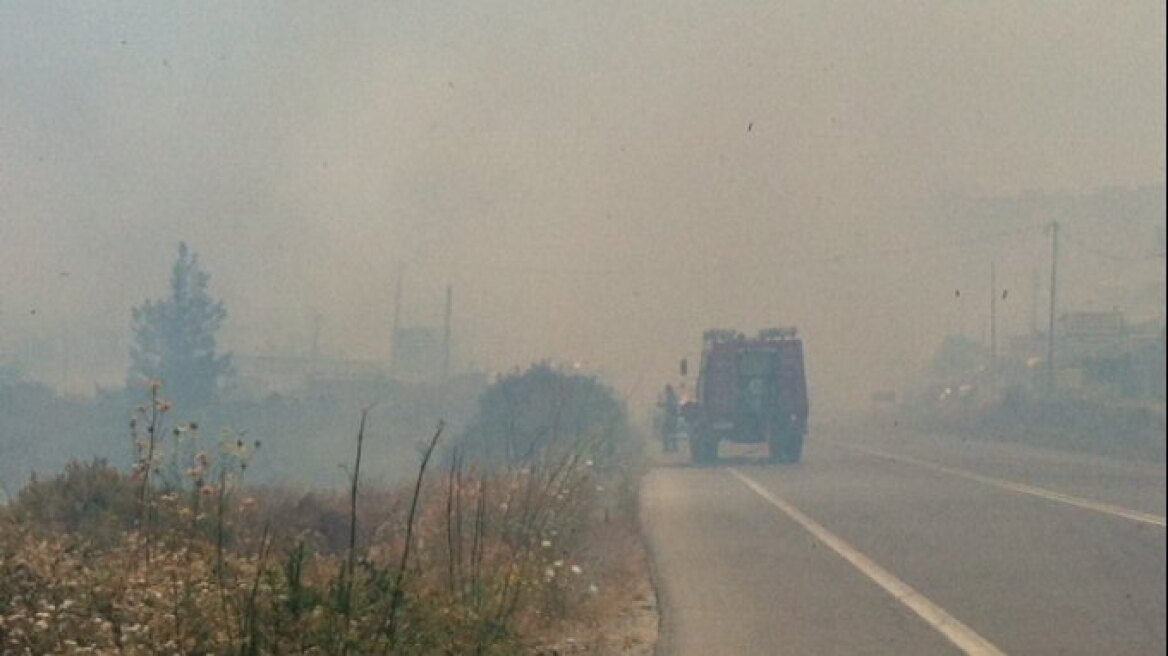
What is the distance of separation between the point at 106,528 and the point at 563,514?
4.85m

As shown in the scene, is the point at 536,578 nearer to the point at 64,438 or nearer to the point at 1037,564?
the point at 1037,564

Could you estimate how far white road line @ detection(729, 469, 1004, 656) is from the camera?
33.5 feet

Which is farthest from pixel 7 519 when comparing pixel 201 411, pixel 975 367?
pixel 975 367

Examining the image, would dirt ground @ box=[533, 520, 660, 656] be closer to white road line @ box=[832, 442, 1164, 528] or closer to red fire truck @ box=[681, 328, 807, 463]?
white road line @ box=[832, 442, 1164, 528]

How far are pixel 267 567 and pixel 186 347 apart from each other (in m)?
39.7

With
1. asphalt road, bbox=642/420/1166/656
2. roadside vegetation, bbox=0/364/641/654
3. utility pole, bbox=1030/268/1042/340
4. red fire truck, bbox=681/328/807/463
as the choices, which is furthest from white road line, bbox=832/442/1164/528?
utility pole, bbox=1030/268/1042/340

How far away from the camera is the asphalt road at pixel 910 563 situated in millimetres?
10680

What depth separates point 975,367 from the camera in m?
117

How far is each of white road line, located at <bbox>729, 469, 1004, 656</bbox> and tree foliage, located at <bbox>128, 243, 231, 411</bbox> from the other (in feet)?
85.2

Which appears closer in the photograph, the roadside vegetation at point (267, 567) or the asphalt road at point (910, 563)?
the roadside vegetation at point (267, 567)

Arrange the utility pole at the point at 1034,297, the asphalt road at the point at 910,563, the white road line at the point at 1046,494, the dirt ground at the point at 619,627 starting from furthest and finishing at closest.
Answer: the utility pole at the point at 1034,297
the white road line at the point at 1046,494
the asphalt road at the point at 910,563
the dirt ground at the point at 619,627

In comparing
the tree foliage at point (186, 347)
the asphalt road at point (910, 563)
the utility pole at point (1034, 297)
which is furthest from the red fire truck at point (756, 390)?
the utility pole at point (1034, 297)

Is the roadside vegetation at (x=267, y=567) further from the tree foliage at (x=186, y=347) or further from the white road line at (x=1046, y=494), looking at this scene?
the tree foliage at (x=186, y=347)

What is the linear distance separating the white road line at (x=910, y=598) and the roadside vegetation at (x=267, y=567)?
2480 millimetres
